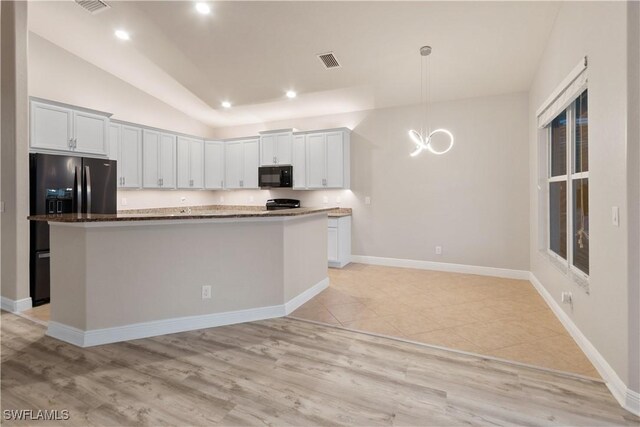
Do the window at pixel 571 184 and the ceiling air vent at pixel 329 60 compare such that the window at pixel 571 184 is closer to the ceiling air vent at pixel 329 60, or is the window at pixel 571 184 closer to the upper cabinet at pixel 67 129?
the ceiling air vent at pixel 329 60

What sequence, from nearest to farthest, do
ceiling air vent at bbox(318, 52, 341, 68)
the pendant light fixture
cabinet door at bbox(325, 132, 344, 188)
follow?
the pendant light fixture
ceiling air vent at bbox(318, 52, 341, 68)
cabinet door at bbox(325, 132, 344, 188)

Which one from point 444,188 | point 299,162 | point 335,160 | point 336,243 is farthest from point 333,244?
point 444,188

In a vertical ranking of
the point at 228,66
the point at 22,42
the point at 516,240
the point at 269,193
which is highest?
the point at 228,66

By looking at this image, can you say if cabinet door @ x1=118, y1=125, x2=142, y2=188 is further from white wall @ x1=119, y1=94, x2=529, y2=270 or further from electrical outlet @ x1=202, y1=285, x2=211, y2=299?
electrical outlet @ x1=202, y1=285, x2=211, y2=299

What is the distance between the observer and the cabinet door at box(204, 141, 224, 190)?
253 inches

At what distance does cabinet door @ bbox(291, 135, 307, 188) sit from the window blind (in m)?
3.63

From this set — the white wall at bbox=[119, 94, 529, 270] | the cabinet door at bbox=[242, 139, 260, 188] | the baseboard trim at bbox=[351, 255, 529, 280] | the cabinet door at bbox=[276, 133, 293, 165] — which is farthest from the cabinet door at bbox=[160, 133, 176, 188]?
the baseboard trim at bbox=[351, 255, 529, 280]

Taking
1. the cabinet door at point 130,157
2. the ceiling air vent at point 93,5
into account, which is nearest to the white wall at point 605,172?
the ceiling air vent at point 93,5

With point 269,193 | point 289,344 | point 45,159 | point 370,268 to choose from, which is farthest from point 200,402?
point 269,193

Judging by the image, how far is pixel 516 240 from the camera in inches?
179

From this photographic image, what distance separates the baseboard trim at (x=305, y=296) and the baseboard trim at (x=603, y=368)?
8.07 feet

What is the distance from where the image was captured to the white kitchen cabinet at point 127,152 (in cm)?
478

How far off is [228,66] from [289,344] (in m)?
3.90

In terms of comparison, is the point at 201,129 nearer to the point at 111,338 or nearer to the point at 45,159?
the point at 45,159
